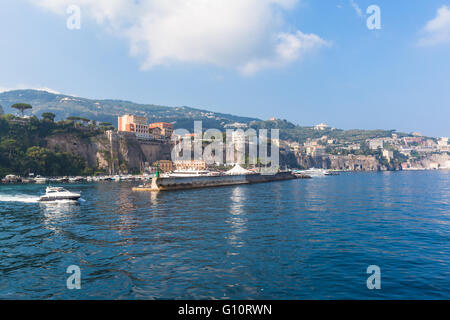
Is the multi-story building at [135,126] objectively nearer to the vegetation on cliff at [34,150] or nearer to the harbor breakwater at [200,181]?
the vegetation on cliff at [34,150]

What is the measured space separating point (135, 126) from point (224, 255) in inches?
6496

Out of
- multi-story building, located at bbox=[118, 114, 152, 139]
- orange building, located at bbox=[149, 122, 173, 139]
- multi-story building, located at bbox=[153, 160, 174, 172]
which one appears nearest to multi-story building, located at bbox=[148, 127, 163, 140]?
multi-story building, located at bbox=[118, 114, 152, 139]

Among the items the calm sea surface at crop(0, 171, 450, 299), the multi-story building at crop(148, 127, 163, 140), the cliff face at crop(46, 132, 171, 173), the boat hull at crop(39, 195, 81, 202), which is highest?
the multi-story building at crop(148, 127, 163, 140)

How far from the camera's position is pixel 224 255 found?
16.5 meters

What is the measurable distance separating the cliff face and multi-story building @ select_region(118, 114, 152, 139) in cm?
1809

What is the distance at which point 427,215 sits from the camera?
31.3m

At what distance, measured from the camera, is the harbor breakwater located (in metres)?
62.7

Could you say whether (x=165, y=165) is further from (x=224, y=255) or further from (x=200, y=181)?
(x=224, y=255)

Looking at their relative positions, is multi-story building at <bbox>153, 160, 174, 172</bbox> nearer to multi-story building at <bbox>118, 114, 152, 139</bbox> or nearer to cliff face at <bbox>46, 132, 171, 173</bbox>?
cliff face at <bbox>46, 132, 171, 173</bbox>

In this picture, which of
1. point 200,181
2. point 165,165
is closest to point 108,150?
point 165,165

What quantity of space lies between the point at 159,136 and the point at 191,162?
108 feet
